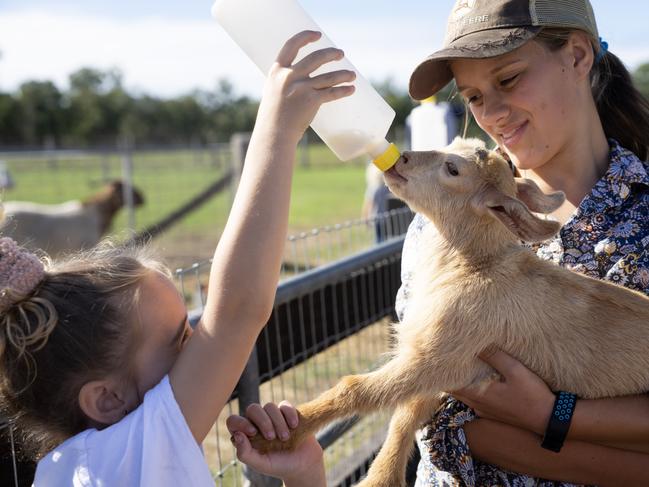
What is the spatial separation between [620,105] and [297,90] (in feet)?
5.63

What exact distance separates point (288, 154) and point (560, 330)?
3.99ft

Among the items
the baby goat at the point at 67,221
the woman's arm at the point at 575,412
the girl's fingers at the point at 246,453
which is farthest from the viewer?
the baby goat at the point at 67,221

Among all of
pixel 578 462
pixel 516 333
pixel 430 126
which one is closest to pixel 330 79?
pixel 516 333

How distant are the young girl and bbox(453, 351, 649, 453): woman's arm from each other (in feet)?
3.01

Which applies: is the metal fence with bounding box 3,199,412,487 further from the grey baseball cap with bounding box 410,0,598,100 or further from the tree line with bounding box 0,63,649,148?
the tree line with bounding box 0,63,649,148

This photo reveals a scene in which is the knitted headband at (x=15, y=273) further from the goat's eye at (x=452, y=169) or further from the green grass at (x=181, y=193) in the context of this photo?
the green grass at (x=181, y=193)

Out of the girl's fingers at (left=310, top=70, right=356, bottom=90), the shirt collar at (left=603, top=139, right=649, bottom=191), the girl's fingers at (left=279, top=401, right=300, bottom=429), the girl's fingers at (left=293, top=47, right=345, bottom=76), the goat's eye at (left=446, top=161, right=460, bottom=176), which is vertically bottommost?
the girl's fingers at (left=279, top=401, right=300, bottom=429)

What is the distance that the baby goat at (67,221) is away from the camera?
36.8 ft

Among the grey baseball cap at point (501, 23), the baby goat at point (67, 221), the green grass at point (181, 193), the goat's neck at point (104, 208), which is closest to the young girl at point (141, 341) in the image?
the grey baseball cap at point (501, 23)

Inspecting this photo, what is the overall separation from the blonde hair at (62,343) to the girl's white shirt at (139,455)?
0.13 metres

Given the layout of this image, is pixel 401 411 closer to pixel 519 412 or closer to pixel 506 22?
pixel 519 412

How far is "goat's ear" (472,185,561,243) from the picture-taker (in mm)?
2107

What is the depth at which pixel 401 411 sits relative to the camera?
96.9 inches

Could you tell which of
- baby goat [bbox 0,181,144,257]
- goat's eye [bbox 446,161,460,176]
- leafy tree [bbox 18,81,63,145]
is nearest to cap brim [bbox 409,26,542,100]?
goat's eye [bbox 446,161,460,176]
